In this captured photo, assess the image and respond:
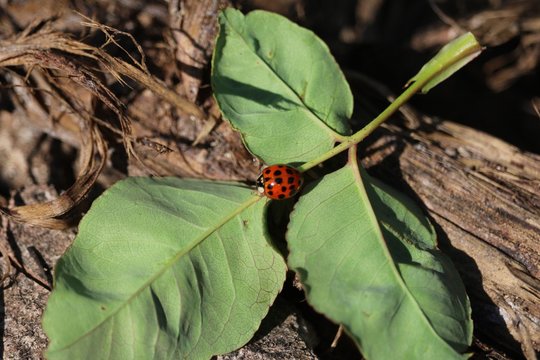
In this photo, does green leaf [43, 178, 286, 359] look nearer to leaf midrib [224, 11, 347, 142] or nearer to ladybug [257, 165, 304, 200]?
ladybug [257, 165, 304, 200]

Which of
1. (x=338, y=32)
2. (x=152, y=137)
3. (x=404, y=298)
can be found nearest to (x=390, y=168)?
(x=404, y=298)

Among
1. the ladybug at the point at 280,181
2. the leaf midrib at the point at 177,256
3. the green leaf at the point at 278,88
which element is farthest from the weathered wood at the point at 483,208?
the leaf midrib at the point at 177,256

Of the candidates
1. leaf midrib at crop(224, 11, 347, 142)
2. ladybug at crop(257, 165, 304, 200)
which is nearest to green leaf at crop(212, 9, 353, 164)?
leaf midrib at crop(224, 11, 347, 142)

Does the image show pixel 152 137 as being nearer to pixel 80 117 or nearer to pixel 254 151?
pixel 80 117

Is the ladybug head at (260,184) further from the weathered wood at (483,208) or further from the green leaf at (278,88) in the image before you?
the weathered wood at (483,208)

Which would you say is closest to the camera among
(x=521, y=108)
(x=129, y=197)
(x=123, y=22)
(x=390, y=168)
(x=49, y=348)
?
(x=49, y=348)

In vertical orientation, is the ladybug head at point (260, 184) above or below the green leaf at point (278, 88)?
below

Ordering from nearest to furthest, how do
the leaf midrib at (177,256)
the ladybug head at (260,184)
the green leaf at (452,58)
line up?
the leaf midrib at (177,256) < the green leaf at (452,58) < the ladybug head at (260,184)

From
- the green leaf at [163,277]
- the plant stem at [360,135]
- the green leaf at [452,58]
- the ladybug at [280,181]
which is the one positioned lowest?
the green leaf at [163,277]
